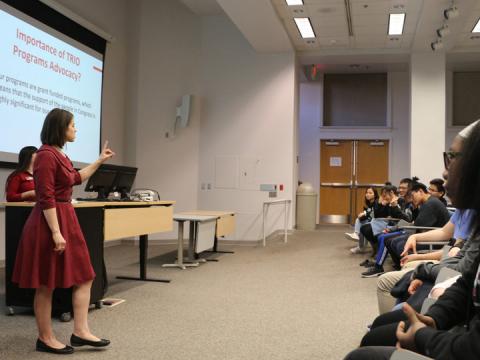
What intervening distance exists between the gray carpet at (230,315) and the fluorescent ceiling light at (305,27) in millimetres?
3945

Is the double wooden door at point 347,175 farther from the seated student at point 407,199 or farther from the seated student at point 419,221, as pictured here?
the seated student at point 419,221

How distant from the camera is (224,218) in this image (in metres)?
6.99

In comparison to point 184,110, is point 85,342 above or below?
below

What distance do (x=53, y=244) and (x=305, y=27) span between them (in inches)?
261

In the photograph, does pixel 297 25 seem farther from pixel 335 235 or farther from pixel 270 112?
pixel 335 235

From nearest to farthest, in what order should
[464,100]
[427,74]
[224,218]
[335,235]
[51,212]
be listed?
[51,212], [224,218], [335,235], [427,74], [464,100]

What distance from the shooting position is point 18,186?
13.2 feet

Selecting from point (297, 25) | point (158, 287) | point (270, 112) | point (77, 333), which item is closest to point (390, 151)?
point (270, 112)

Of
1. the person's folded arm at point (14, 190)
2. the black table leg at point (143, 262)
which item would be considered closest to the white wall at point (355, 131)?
the black table leg at point (143, 262)

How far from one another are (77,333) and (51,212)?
741mm

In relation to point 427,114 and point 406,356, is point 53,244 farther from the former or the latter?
point 427,114

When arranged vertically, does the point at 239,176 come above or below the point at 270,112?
below

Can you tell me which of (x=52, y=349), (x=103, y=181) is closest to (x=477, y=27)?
(x=103, y=181)

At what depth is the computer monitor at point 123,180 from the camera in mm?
4637
